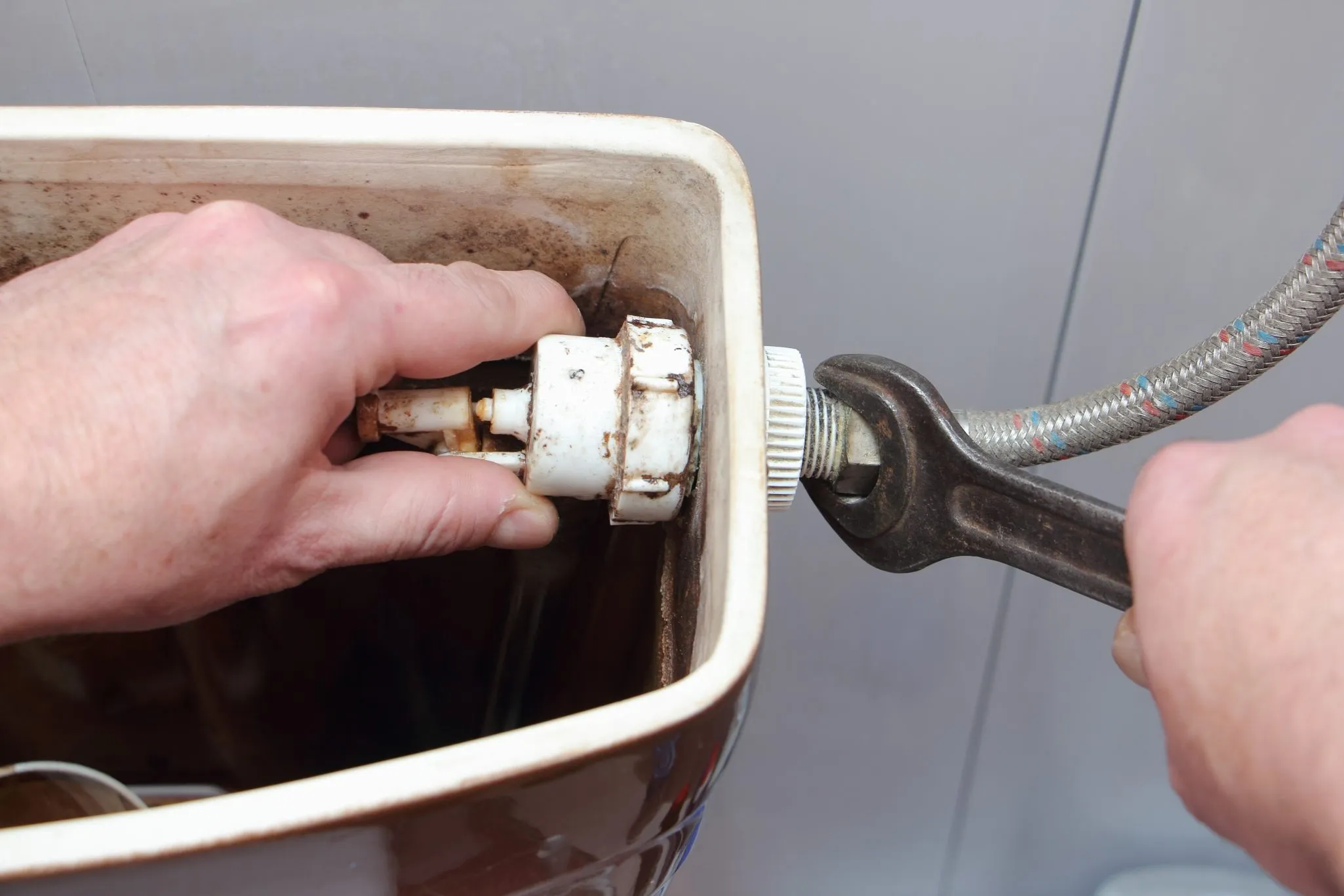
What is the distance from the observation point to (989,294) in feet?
1.53

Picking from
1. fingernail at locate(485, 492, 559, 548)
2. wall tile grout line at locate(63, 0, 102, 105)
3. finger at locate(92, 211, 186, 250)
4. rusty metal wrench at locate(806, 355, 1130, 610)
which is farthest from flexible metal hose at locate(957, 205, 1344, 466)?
wall tile grout line at locate(63, 0, 102, 105)

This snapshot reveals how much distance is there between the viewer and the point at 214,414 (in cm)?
23

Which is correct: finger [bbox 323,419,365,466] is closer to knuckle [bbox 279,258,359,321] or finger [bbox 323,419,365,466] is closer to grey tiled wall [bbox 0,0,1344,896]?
knuckle [bbox 279,258,359,321]

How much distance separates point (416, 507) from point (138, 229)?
116 millimetres

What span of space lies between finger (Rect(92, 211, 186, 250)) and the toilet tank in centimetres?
1

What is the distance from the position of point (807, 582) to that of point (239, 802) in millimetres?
429

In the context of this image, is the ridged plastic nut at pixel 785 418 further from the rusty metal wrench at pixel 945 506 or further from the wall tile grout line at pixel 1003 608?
the wall tile grout line at pixel 1003 608

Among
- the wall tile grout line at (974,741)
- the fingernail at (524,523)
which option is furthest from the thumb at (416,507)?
the wall tile grout line at (974,741)

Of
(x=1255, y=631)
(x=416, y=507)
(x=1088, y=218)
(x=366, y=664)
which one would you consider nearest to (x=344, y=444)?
(x=416, y=507)

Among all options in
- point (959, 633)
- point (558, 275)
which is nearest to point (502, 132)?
point (558, 275)

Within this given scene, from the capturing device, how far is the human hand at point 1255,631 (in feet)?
0.52

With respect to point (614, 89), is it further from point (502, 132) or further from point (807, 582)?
point (807, 582)

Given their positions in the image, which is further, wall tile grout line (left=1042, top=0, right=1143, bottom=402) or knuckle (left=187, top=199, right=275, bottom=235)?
wall tile grout line (left=1042, top=0, right=1143, bottom=402)

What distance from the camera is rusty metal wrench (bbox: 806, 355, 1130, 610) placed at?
24cm
